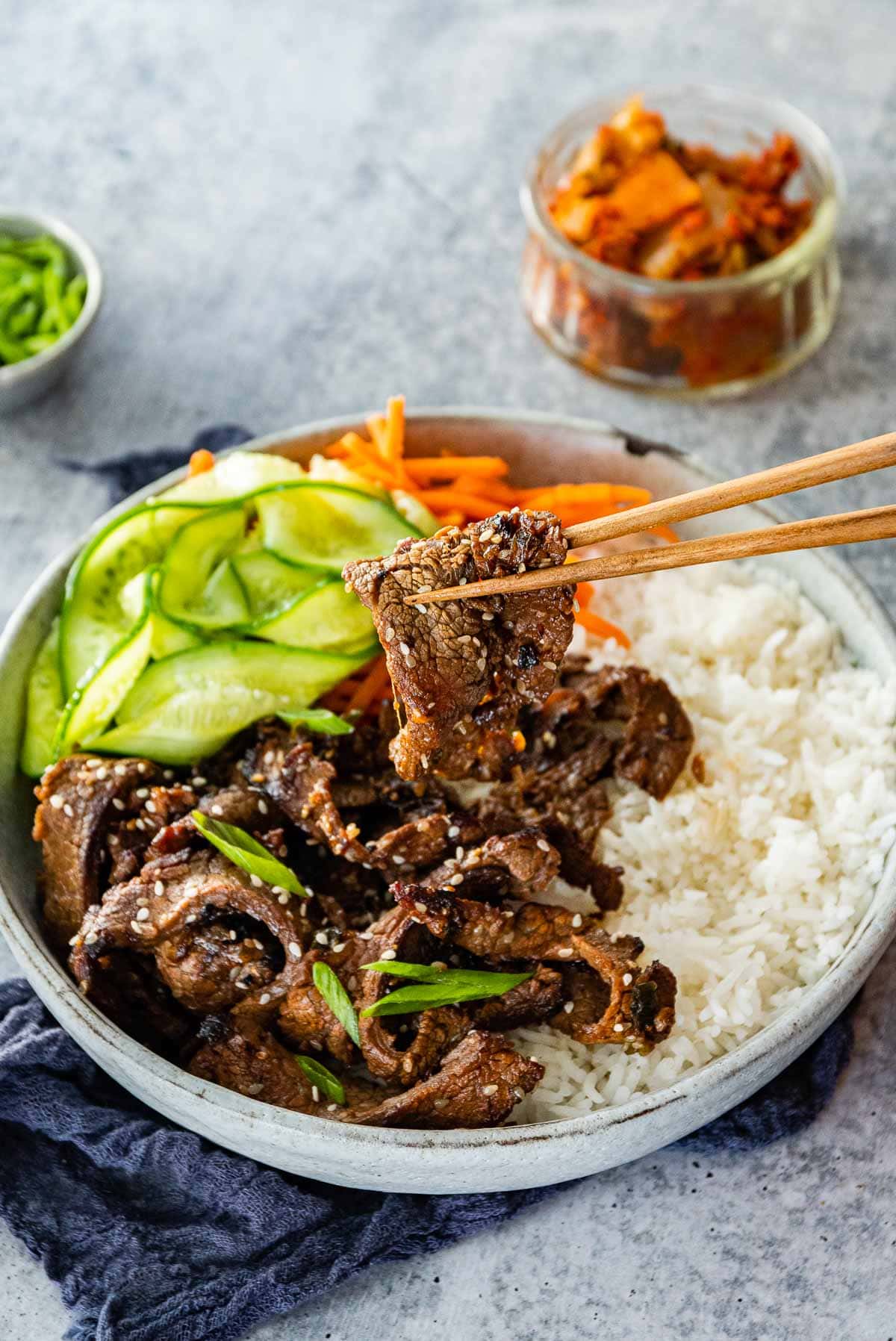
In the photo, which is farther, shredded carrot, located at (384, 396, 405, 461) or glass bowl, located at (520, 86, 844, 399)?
glass bowl, located at (520, 86, 844, 399)

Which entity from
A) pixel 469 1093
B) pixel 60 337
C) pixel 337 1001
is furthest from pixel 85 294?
pixel 469 1093

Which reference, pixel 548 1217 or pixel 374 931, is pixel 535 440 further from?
pixel 548 1217

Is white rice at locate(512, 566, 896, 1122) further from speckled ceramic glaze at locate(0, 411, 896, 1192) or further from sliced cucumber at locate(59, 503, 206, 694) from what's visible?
sliced cucumber at locate(59, 503, 206, 694)

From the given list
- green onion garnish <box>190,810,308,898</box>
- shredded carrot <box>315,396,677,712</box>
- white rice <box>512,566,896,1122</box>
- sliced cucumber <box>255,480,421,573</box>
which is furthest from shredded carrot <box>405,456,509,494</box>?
green onion garnish <box>190,810,308,898</box>

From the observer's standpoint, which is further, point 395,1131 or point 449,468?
point 449,468

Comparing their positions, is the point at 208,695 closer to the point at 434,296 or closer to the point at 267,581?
the point at 267,581

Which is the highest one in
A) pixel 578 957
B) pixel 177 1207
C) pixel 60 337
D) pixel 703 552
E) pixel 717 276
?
pixel 703 552
